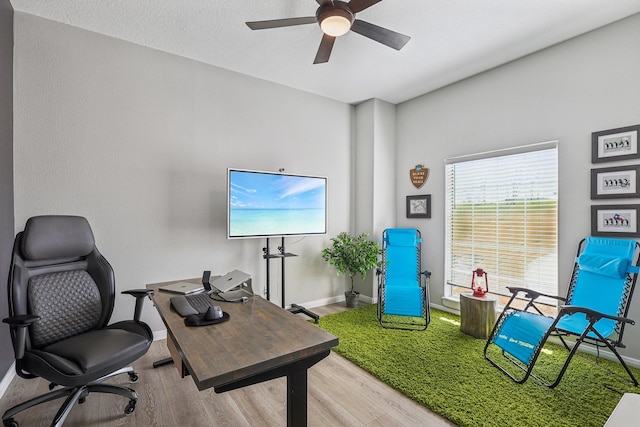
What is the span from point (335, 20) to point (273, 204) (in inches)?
72.7

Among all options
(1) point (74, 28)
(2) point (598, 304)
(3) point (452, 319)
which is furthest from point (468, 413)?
(1) point (74, 28)

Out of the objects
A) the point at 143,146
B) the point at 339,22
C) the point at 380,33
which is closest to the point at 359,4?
the point at 339,22

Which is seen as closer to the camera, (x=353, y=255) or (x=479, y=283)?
(x=479, y=283)

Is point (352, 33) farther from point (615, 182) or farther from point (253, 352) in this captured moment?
point (253, 352)

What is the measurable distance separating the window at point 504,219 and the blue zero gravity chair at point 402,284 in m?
0.47

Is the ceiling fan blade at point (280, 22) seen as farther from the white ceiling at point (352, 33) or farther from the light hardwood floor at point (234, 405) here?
the light hardwood floor at point (234, 405)

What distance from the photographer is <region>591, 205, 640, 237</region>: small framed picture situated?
251 centimetres

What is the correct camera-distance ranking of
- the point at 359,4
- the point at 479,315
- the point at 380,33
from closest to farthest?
the point at 359,4 < the point at 380,33 < the point at 479,315

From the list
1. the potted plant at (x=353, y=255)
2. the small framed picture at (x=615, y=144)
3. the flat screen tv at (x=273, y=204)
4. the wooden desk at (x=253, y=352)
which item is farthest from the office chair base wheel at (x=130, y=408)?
the small framed picture at (x=615, y=144)

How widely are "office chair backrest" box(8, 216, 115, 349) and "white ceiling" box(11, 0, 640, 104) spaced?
174cm

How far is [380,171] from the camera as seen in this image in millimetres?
4348

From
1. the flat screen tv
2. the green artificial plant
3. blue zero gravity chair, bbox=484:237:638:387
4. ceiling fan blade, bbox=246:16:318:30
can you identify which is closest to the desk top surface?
the flat screen tv

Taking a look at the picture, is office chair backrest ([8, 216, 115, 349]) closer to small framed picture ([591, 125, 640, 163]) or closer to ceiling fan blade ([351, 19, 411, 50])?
ceiling fan blade ([351, 19, 411, 50])

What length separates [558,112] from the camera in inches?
116
